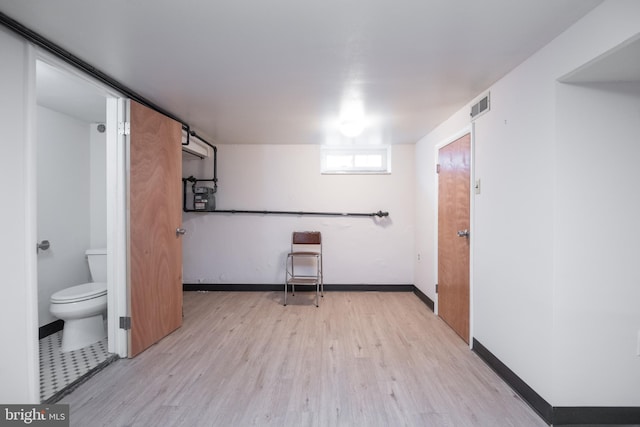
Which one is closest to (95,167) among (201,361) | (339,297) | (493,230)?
(201,361)

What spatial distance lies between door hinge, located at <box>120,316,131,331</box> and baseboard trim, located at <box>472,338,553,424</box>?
2.87 m

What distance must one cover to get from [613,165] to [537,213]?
42 centimetres

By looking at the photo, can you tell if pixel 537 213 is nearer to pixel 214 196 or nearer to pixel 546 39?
pixel 546 39

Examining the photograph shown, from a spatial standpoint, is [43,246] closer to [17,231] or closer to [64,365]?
[64,365]

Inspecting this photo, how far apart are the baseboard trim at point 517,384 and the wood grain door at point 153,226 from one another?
9.21 feet

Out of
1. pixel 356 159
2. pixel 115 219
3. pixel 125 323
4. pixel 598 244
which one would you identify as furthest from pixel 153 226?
pixel 598 244

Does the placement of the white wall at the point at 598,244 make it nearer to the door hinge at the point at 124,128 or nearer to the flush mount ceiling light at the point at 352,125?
the flush mount ceiling light at the point at 352,125

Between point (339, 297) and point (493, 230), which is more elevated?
point (493, 230)

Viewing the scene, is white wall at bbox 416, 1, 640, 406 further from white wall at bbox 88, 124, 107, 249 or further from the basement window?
white wall at bbox 88, 124, 107, 249

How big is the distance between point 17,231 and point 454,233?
3.19 m

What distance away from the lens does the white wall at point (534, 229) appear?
1.41m

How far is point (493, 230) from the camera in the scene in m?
2.02

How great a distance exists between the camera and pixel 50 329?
2.50m

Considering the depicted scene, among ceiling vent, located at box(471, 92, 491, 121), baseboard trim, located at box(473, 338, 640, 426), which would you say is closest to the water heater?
ceiling vent, located at box(471, 92, 491, 121)
